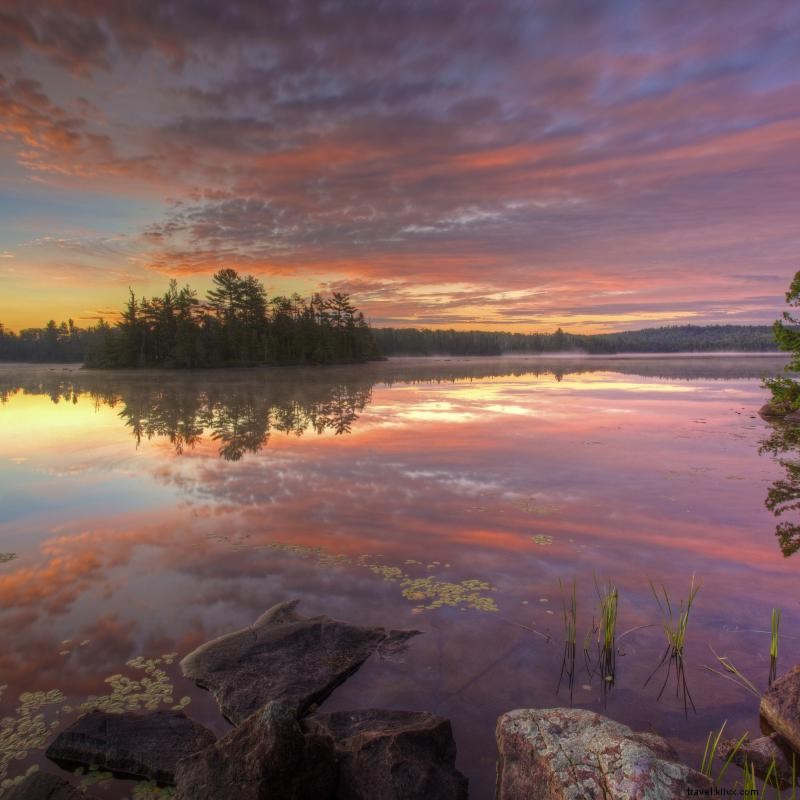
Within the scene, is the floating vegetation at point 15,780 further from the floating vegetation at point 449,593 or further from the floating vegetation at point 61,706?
the floating vegetation at point 449,593

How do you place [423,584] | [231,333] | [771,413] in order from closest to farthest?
[423,584] → [771,413] → [231,333]

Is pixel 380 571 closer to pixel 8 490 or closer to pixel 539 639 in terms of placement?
Answer: pixel 539 639

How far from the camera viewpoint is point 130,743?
4.61 m

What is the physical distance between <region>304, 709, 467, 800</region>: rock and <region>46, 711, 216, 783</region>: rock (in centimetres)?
119

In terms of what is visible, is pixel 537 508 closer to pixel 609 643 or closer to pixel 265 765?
pixel 609 643

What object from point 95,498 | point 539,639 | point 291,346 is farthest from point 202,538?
point 291,346

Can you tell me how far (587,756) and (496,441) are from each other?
16.2 m

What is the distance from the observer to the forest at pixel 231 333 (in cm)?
8431

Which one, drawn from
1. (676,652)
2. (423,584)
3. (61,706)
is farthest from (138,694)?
(676,652)

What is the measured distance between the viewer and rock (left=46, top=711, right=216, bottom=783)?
4473 mm

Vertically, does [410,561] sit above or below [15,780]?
above

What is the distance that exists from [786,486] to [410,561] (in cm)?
1049

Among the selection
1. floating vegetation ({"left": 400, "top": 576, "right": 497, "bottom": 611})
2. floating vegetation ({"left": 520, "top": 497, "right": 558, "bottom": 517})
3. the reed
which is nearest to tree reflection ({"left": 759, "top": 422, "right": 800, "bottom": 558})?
floating vegetation ({"left": 520, "top": 497, "right": 558, "bottom": 517})

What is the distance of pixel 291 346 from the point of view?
9344 centimetres
